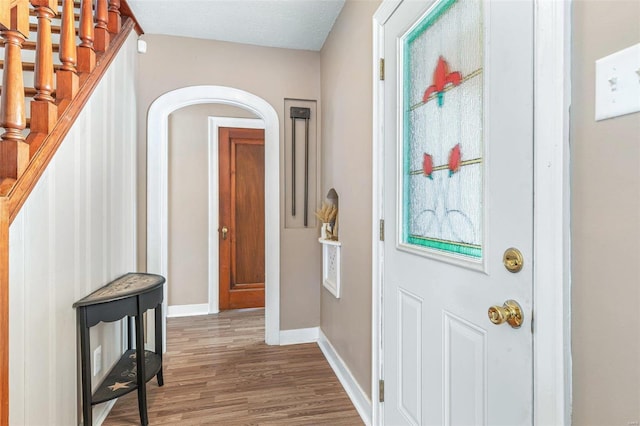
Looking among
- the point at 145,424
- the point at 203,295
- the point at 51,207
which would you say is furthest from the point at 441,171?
the point at 203,295

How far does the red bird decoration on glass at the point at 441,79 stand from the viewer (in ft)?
3.75

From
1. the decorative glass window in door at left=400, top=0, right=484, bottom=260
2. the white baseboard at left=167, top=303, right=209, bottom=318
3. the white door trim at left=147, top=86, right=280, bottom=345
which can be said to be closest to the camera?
the decorative glass window in door at left=400, top=0, right=484, bottom=260

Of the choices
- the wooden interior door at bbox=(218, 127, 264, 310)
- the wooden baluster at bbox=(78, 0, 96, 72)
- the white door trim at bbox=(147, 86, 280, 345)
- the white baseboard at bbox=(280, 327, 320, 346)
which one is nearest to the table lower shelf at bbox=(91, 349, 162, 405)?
the white door trim at bbox=(147, 86, 280, 345)

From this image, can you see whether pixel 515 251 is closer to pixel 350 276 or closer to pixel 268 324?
pixel 350 276

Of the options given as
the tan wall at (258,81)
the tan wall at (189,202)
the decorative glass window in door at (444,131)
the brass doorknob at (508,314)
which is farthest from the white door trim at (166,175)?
the brass doorknob at (508,314)

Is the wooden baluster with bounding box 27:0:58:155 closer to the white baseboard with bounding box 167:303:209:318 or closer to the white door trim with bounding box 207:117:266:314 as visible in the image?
the white door trim with bounding box 207:117:266:314

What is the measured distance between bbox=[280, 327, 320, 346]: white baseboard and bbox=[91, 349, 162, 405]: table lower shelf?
1035 millimetres

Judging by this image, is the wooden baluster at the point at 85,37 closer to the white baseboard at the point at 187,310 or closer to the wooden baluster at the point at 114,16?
the wooden baluster at the point at 114,16

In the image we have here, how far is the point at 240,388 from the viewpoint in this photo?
2166 millimetres

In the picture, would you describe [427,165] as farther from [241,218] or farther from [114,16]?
[241,218]

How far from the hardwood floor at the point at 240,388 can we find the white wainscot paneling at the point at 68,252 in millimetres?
373

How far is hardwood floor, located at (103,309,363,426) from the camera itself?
1.88 m

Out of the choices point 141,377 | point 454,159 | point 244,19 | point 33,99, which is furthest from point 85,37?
point 454,159

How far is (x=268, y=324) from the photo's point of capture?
283 cm
